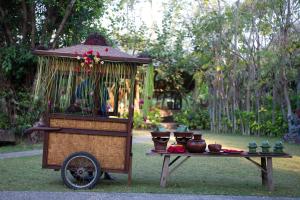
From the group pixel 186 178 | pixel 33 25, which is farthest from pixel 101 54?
pixel 33 25

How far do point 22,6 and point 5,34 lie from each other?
3.60 ft

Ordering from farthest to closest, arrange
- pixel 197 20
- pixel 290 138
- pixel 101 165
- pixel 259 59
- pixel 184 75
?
pixel 184 75
pixel 197 20
pixel 259 59
pixel 290 138
pixel 101 165

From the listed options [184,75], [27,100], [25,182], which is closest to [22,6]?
[27,100]

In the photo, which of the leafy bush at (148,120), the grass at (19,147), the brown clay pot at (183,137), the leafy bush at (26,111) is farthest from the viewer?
the leafy bush at (148,120)

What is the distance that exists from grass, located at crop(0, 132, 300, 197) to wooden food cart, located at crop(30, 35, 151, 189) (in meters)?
0.37

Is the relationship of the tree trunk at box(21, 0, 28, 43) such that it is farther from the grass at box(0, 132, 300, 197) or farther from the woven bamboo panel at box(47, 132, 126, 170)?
the woven bamboo panel at box(47, 132, 126, 170)

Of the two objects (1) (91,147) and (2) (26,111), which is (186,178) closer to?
(1) (91,147)

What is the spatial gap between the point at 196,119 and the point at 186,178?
51.2ft

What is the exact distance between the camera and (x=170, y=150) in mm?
6773

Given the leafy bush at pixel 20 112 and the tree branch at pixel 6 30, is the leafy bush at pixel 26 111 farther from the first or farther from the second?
the tree branch at pixel 6 30

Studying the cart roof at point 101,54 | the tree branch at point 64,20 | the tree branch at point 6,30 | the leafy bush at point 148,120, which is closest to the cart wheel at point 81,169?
the cart roof at point 101,54

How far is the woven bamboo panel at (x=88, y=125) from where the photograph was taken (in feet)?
22.2

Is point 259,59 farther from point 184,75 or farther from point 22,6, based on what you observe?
point 22,6

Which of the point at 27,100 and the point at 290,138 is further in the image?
the point at 290,138
